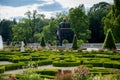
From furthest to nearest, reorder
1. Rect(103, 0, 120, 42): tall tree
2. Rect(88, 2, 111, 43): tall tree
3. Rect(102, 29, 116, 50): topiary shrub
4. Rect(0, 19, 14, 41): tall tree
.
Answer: Rect(0, 19, 14, 41): tall tree
Rect(88, 2, 111, 43): tall tree
Rect(103, 0, 120, 42): tall tree
Rect(102, 29, 116, 50): topiary shrub

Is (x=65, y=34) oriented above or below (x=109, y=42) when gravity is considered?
above

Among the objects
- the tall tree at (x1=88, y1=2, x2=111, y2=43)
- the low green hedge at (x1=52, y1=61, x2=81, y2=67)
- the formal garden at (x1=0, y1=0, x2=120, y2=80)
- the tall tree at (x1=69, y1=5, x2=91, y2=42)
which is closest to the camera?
the formal garden at (x1=0, y1=0, x2=120, y2=80)

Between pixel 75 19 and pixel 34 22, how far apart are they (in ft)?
81.2

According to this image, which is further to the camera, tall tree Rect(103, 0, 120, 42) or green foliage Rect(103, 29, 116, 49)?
tall tree Rect(103, 0, 120, 42)

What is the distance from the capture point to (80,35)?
61312 mm

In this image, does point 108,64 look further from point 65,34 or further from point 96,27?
point 96,27

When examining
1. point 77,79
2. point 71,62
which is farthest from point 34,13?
point 77,79

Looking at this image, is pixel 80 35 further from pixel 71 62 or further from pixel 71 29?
pixel 71 62

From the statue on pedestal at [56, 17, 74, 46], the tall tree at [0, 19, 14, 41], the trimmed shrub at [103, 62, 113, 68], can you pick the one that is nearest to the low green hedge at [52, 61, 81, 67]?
the trimmed shrub at [103, 62, 113, 68]

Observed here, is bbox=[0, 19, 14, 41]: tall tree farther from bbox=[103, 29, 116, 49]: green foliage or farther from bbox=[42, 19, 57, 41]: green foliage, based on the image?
bbox=[103, 29, 116, 49]: green foliage

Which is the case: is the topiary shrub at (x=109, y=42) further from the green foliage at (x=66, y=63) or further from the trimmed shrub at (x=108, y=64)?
the trimmed shrub at (x=108, y=64)

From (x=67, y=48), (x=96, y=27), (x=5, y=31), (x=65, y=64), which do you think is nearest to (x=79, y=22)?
(x=96, y=27)

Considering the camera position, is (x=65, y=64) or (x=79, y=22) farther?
(x=79, y=22)

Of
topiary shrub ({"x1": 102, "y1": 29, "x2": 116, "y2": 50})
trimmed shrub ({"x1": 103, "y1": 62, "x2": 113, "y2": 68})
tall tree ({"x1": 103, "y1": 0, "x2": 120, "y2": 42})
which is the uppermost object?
tall tree ({"x1": 103, "y1": 0, "x2": 120, "y2": 42})
